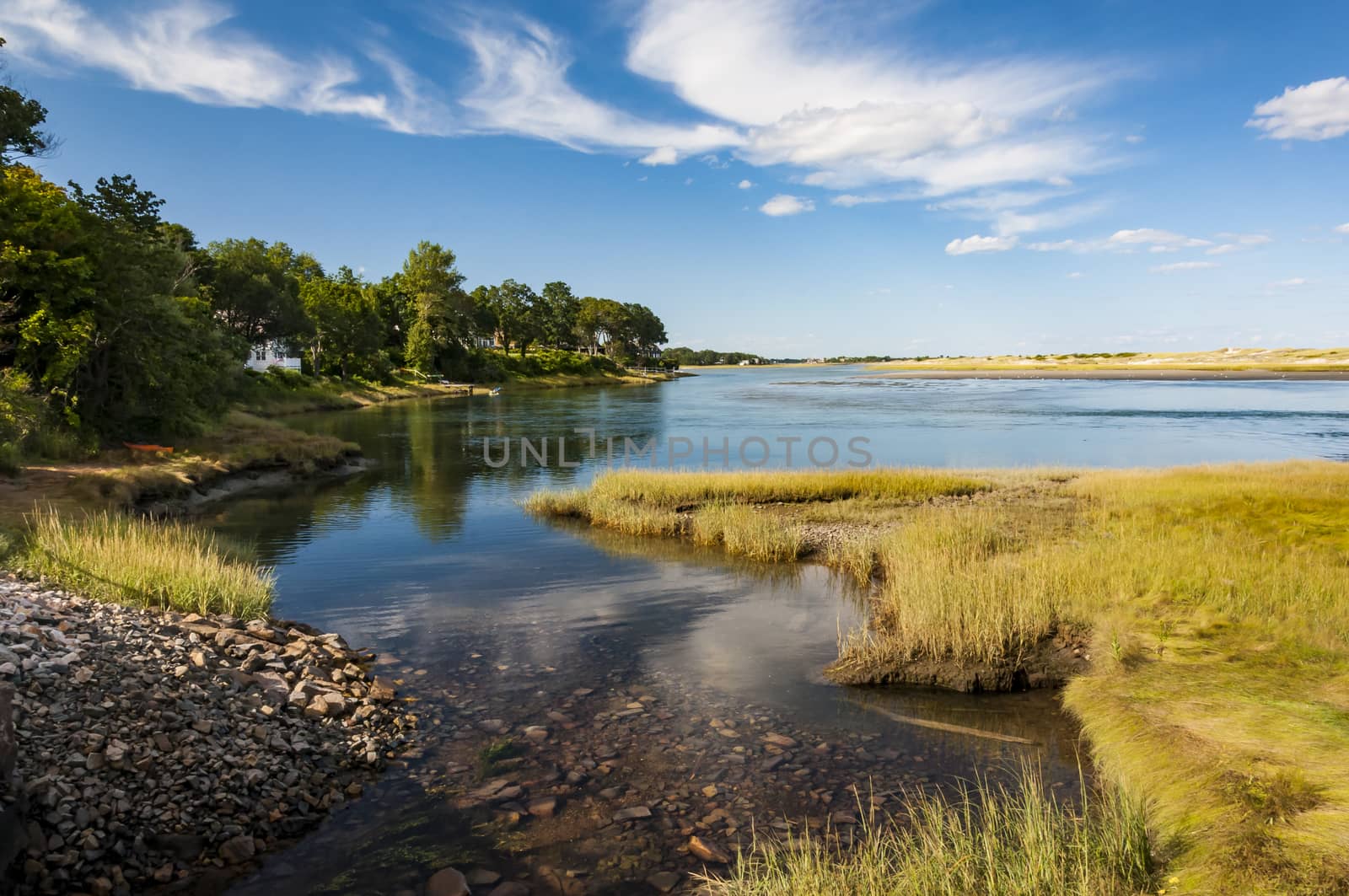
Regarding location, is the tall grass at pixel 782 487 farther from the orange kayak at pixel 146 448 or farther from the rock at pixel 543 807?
the orange kayak at pixel 146 448

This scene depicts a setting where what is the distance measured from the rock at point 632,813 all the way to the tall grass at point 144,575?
789 cm

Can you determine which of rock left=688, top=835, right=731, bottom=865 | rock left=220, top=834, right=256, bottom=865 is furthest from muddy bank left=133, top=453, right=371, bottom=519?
rock left=688, top=835, right=731, bottom=865

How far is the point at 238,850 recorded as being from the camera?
22.5 ft

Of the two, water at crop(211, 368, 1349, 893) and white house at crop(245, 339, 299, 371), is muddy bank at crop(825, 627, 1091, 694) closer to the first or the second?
water at crop(211, 368, 1349, 893)

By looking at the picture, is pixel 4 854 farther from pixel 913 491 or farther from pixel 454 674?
pixel 913 491

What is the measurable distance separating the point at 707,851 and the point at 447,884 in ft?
7.46

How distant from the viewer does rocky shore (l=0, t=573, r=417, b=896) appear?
20.8 feet

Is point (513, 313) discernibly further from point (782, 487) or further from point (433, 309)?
point (782, 487)

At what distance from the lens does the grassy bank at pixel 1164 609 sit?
6613 millimetres

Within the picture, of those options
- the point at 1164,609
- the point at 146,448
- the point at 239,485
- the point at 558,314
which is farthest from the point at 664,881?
the point at 558,314

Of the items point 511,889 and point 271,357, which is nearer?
point 511,889

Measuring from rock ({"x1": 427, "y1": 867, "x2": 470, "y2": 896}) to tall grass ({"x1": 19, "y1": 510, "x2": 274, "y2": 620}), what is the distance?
7348 millimetres

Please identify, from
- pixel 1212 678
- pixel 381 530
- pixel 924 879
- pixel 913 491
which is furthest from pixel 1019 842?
pixel 381 530

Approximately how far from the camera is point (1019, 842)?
6559 millimetres
